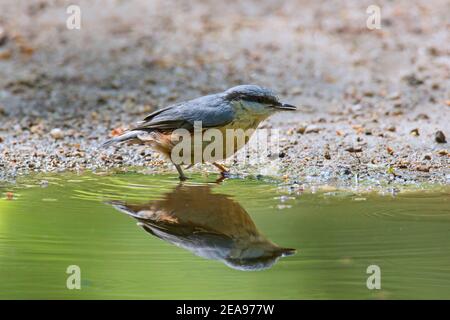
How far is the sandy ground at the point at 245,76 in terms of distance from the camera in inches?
314

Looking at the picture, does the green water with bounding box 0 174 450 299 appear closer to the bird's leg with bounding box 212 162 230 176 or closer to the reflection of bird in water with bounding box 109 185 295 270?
the reflection of bird in water with bounding box 109 185 295 270

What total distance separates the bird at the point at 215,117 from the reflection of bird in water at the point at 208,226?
470 mm

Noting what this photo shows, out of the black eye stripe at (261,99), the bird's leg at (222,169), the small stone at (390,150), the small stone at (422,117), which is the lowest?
the bird's leg at (222,169)

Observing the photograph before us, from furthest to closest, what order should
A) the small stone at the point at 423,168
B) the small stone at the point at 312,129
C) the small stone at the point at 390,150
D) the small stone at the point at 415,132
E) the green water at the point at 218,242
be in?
the small stone at the point at 312,129 < the small stone at the point at 415,132 < the small stone at the point at 390,150 < the small stone at the point at 423,168 < the green water at the point at 218,242

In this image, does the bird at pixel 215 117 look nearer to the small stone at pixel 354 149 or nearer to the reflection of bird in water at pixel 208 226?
the reflection of bird in water at pixel 208 226

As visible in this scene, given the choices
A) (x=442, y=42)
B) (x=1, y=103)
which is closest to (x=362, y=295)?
(x=1, y=103)

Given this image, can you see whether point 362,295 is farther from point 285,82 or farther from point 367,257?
point 285,82

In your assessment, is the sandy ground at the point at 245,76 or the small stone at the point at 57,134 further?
the small stone at the point at 57,134

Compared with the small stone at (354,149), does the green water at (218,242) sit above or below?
below

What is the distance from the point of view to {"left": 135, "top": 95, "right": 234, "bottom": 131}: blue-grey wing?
7.11 meters

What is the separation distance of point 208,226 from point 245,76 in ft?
17.1

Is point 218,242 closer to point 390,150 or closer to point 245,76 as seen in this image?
point 390,150

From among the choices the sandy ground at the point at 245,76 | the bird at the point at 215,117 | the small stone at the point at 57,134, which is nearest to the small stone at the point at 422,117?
the sandy ground at the point at 245,76
